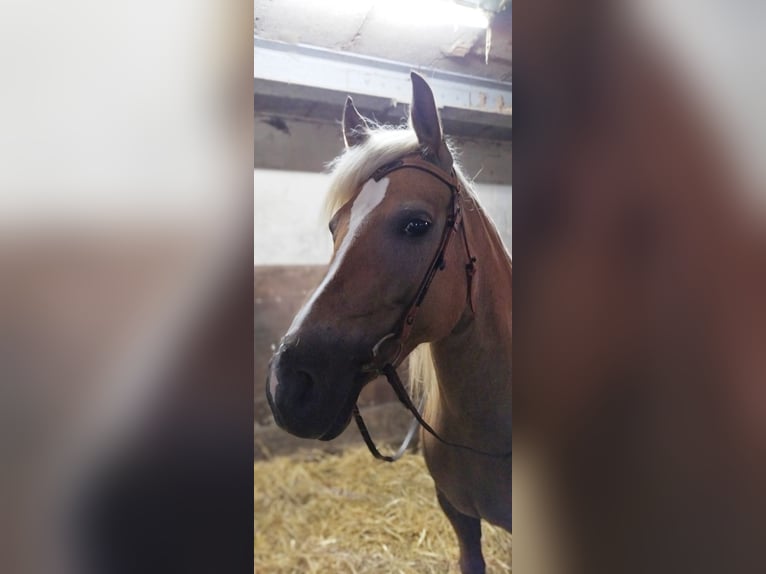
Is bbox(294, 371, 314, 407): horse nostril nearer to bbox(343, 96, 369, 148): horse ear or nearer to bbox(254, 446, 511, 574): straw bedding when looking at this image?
bbox(254, 446, 511, 574): straw bedding

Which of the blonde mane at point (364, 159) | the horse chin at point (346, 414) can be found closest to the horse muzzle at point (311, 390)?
the horse chin at point (346, 414)

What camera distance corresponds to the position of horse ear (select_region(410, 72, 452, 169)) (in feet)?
2.35

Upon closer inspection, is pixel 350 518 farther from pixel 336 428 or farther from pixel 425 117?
pixel 425 117

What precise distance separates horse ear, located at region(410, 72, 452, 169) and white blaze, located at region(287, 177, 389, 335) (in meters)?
0.10

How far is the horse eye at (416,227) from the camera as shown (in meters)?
0.72

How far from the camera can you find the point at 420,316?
74cm

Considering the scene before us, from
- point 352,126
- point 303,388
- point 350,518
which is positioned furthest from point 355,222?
point 350,518

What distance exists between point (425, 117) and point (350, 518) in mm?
636

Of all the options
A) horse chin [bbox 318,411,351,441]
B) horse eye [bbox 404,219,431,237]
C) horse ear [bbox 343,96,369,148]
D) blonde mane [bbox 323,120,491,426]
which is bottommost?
horse chin [bbox 318,411,351,441]

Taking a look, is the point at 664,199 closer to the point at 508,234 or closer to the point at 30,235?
the point at 508,234

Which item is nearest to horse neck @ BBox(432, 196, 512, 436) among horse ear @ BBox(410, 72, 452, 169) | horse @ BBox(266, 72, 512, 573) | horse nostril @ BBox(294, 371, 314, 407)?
horse @ BBox(266, 72, 512, 573)

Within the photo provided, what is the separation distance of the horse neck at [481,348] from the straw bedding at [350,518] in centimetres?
13

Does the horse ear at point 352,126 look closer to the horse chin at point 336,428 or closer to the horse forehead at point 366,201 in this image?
the horse forehead at point 366,201

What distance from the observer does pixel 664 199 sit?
826 millimetres
